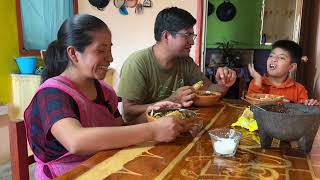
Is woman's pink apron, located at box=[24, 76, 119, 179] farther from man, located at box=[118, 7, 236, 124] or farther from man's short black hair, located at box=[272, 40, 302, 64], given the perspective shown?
man's short black hair, located at box=[272, 40, 302, 64]

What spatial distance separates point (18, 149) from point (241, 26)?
4242 mm

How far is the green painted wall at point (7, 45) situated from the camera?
304cm

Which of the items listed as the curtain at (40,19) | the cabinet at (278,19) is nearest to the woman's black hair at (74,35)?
the curtain at (40,19)

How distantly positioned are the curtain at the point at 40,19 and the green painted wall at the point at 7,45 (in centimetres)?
14

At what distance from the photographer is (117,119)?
56.4 inches

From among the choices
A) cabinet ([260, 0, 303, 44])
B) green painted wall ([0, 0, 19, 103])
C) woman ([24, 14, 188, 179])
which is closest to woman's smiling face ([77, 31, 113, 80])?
woman ([24, 14, 188, 179])

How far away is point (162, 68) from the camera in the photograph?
6.24 ft

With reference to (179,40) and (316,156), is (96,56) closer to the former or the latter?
(179,40)

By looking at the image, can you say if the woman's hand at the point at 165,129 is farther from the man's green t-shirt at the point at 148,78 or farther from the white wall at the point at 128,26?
the white wall at the point at 128,26

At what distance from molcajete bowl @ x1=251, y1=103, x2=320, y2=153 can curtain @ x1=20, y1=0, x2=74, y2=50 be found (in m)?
2.97

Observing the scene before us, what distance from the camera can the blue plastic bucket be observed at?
3.12 m

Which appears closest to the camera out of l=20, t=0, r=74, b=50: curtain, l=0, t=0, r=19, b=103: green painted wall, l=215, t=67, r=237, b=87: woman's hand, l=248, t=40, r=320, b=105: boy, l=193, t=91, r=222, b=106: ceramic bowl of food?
l=193, t=91, r=222, b=106: ceramic bowl of food

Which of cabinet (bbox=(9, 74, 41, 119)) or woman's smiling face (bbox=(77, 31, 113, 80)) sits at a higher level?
woman's smiling face (bbox=(77, 31, 113, 80))

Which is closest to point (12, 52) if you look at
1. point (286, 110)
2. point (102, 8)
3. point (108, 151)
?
point (102, 8)
